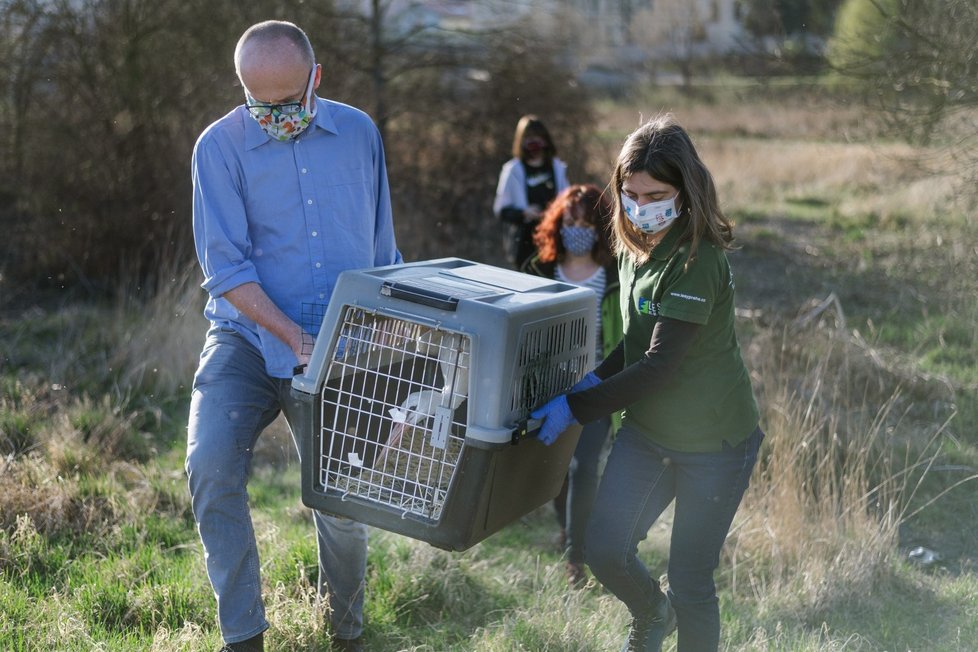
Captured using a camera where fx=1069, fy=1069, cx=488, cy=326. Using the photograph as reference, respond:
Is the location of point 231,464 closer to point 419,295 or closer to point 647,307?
point 419,295

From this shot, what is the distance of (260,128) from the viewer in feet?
10.8

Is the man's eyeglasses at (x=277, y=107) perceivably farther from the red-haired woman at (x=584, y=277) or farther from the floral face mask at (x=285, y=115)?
the red-haired woman at (x=584, y=277)

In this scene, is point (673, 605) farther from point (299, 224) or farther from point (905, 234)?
point (905, 234)

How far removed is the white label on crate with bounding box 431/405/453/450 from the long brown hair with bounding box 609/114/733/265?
0.77 m

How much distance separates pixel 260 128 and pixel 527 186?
3.44 meters

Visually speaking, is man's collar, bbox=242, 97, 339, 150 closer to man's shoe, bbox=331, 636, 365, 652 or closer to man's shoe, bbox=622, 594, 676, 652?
man's shoe, bbox=331, 636, 365, 652

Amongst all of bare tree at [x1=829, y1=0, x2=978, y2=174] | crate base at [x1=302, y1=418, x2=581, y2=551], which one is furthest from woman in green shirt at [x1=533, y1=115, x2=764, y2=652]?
bare tree at [x1=829, y1=0, x2=978, y2=174]

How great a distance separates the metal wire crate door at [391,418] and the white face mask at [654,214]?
1.96 feet

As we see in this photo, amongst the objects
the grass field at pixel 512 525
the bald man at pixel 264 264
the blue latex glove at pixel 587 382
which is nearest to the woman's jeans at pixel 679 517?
the blue latex glove at pixel 587 382

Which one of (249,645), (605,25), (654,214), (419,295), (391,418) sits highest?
(654,214)

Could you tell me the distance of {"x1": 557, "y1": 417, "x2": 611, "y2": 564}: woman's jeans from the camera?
447 centimetres

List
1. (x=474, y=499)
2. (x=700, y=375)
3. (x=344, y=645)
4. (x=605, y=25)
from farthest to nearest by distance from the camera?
(x=605, y=25) < (x=344, y=645) < (x=700, y=375) < (x=474, y=499)

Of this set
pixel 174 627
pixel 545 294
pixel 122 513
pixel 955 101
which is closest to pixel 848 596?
pixel 545 294

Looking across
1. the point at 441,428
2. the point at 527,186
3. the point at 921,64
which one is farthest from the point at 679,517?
the point at 921,64
